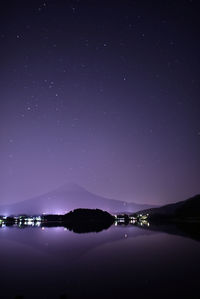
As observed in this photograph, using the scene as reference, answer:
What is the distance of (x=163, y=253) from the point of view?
2895cm

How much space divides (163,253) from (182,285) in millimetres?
12824

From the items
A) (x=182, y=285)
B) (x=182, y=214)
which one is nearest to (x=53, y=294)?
(x=182, y=285)

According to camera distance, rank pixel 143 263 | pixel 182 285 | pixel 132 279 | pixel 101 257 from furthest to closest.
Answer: pixel 101 257 < pixel 143 263 < pixel 132 279 < pixel 182 285

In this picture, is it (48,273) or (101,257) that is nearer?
(48,273)

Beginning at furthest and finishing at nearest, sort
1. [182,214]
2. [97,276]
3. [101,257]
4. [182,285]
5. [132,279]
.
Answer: [182,214] < [101,257] < [97,276] < [132,279] < [182,285]

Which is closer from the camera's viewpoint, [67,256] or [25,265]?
[25,265]

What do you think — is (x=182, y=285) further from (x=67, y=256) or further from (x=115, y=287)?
(x=67, y=256)

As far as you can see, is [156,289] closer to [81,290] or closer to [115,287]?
[115,287]

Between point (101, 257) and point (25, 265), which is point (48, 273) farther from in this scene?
point (101, 257)

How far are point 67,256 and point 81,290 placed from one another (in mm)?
13500

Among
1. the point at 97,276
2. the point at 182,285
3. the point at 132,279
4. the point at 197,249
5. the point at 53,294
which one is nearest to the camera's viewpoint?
the point at 53,294

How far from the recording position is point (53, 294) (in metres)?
15.3

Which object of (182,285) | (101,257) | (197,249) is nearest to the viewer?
(182,285)

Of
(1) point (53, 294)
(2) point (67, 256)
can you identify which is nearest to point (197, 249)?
(2) point (67, 256)
